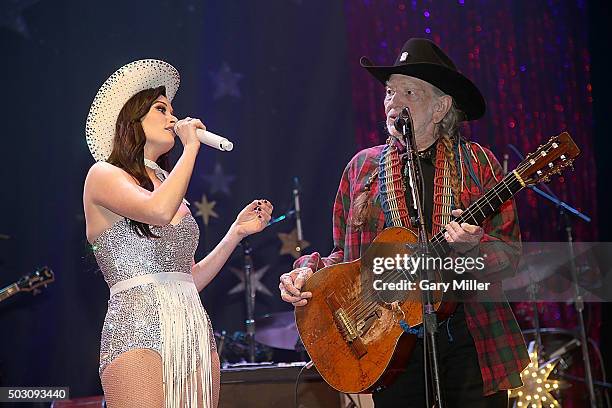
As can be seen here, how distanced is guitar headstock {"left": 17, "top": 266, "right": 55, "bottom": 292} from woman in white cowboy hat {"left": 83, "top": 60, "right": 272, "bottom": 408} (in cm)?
267

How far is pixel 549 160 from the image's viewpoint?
2752 mm

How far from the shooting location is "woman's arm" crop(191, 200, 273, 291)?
297 centimetres

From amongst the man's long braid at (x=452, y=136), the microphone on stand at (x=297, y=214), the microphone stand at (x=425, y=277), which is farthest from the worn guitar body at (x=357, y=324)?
the microphone on stand at (x=297, y=214)

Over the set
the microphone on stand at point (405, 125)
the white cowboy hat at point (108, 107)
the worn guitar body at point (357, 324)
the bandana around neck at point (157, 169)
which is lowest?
the worn guitar body at point (357, 324)

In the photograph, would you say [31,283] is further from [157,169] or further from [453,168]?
[453,168]

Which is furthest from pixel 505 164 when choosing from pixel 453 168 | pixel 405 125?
pixel 405 125

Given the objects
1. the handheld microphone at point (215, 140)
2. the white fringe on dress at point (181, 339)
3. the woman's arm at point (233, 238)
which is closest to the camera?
the white fringe on dress at point (181, 339)

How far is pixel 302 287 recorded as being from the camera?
307 cm

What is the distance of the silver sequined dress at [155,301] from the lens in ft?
8.24

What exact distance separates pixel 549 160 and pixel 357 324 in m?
0.93

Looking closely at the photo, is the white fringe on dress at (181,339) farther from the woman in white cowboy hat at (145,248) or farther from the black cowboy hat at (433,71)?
the black cowboy hat at (433,71)

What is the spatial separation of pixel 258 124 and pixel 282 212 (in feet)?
2.32

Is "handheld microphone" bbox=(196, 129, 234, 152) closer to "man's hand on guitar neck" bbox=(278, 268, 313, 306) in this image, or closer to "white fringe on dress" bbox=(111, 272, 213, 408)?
"white fringe on dress" bbox=(111, 272, 213, 408)

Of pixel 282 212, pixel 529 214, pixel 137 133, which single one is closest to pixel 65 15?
pixel 282 212
